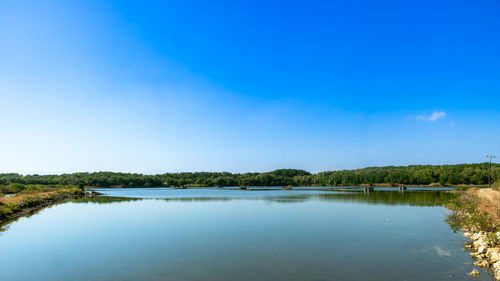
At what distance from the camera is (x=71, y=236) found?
17.6 metres

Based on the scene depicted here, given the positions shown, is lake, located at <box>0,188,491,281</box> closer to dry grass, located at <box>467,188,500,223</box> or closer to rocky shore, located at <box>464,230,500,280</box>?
rocky shore, located at <box>464,230,500,280</box>

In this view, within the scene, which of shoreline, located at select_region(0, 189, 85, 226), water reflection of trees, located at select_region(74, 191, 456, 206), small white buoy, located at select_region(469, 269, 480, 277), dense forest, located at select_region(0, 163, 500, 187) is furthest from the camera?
dense forest, located at select_region(0, 163, 500, 187)

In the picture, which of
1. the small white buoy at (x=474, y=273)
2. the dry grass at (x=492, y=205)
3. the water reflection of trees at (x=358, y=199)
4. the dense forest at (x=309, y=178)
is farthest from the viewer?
the dense forest at (x=309, y=178)

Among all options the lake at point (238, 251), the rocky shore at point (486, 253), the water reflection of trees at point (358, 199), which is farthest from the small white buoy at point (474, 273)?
the water reflection of trees at point (358, 199)

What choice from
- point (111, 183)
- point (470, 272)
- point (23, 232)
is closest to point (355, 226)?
point (470, 272)

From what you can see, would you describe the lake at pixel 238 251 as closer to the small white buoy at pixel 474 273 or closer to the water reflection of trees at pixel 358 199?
the small white buoy at pixel 474 273

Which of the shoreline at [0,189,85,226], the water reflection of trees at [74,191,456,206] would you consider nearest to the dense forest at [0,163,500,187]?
the water reflection of trees at [74,191,456,206]

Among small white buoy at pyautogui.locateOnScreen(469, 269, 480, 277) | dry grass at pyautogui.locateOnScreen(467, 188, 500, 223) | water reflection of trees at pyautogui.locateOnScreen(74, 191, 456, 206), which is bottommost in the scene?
water reflection of trees at pyautogui.locateOnScreen(74, 191, 456, 206)

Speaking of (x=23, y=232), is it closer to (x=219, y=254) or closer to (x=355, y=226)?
(x=219, y=254)

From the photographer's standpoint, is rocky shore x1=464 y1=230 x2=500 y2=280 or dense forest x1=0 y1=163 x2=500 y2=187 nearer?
rocky shore x1=464 y1=230 x2=500 y2=280

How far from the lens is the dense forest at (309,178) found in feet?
322

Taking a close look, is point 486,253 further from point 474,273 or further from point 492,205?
point 492,205

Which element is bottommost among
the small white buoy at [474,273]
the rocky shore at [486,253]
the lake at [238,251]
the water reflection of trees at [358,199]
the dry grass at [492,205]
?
the water reflection of trees at [358,199]

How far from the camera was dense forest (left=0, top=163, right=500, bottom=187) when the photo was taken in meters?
98.2
